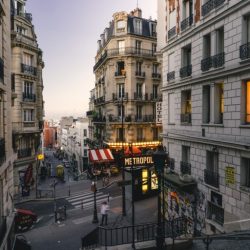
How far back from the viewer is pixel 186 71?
16.5 meters

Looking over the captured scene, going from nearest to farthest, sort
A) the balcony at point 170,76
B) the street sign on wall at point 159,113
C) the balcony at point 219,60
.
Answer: the balcony at point 219,60 < the balcony at point 170,76 < the street sign on wall at point 159,113

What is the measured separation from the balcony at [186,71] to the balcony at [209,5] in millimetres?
2994

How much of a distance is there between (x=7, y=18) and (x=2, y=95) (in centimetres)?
435

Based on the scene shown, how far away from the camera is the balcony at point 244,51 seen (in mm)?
11490

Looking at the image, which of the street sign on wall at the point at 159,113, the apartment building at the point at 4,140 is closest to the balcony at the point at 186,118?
the street sign on wall at the point at 159,113

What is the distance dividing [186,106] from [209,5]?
19.1 feet

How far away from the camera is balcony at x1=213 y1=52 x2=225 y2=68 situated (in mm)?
13148

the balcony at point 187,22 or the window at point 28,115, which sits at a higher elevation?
the balcony at point 187,22

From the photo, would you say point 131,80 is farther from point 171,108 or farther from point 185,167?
point 185,167

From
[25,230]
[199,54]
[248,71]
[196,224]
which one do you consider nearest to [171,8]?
[199,54]

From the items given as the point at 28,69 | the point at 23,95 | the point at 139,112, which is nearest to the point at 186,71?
the point at 23,95

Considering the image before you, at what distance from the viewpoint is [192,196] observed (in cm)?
1571

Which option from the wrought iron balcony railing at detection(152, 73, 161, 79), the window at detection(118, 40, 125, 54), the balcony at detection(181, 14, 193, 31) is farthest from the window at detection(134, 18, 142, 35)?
the balcony at detection(181, 14, 193, 31)

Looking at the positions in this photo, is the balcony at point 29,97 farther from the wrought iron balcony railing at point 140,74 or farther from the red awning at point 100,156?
the wrought iron balcony railing at point 140,74
